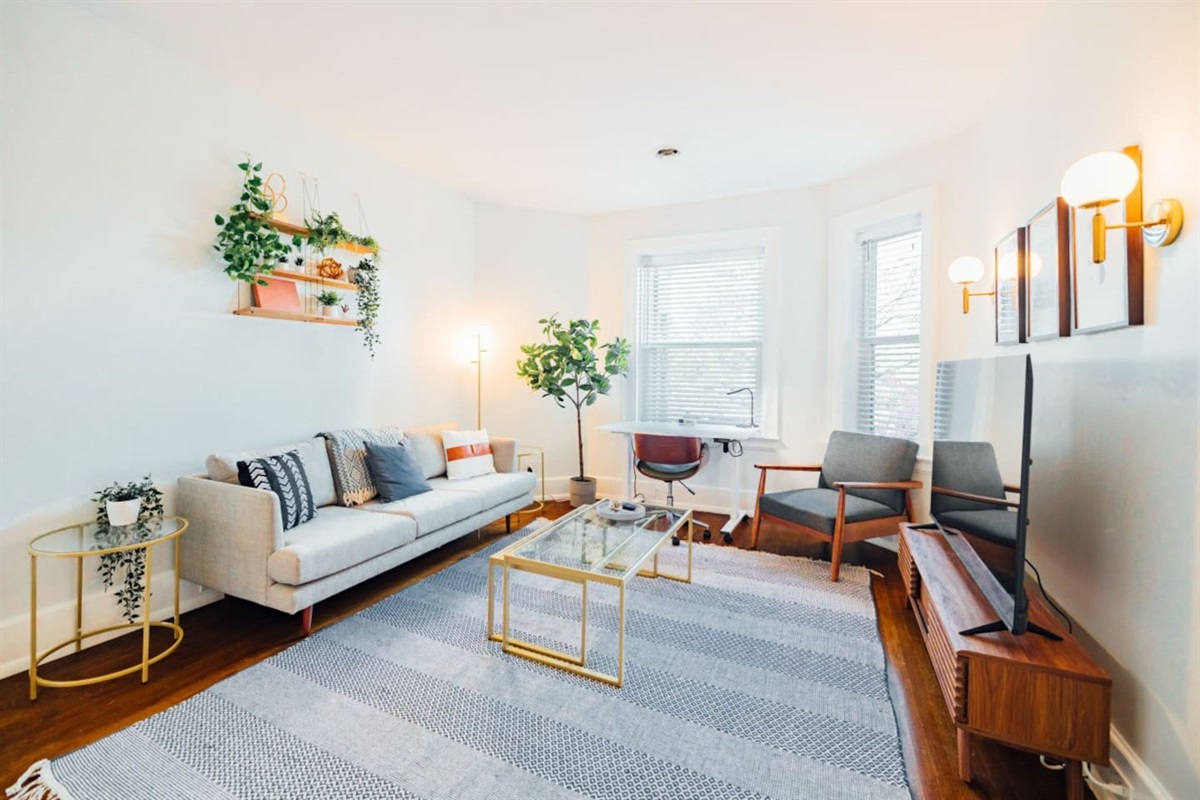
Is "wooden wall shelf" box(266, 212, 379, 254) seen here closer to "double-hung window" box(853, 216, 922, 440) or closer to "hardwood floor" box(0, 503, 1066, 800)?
"hardwood floor" box(0, 503, 1066, 800)

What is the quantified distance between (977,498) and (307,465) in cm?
322

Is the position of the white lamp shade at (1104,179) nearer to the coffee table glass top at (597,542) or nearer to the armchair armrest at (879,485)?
the coffee table glass top at (597,542)

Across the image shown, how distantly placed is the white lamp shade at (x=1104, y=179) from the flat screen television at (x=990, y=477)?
449 mm

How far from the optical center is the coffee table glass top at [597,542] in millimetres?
2338

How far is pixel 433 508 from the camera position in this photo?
3.15 metres

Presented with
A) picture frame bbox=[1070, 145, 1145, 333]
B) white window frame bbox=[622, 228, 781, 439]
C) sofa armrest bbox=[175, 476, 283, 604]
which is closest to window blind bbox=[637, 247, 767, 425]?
white window frame bbox=[622, 228, 781, 439]

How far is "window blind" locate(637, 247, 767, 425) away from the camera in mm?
4590

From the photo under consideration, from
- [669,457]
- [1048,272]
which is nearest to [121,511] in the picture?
[669,457]

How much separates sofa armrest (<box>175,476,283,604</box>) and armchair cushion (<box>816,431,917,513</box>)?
3.11 metres

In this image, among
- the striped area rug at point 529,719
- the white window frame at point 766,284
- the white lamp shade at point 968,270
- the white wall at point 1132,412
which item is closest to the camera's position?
the white wall at point 1132,412

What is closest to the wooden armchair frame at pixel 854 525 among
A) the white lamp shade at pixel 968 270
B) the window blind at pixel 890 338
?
the window blind at pixel 890 338

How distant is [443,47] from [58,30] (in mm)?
1545

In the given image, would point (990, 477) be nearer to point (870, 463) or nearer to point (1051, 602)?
point (1051, 602)

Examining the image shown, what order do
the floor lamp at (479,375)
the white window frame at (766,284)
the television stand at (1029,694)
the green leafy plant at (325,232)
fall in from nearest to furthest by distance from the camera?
the television stand at (1029,694), the green leafy plant at (325,232), the white window frame at (766,284), the floor lamp at (479,375)
